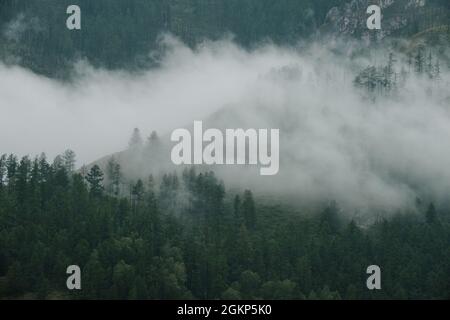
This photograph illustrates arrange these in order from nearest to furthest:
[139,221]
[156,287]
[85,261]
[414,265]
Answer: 1. [156,287]
2. [85,261]
3. [414,265]
4. [139,221]

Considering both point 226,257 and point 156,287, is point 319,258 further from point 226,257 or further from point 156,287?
point 156,287

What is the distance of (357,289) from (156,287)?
46.9m

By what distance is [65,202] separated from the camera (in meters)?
195

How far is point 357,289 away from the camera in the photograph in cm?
17112

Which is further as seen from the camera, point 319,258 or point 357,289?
point 319,258

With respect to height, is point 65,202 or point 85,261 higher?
point 65,202

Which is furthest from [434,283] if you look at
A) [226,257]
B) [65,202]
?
[65,202]

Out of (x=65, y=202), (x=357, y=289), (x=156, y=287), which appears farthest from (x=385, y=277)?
(x=65, y=202)

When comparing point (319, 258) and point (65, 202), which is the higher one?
point (65, 202)

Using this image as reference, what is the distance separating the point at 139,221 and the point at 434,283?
247 ft

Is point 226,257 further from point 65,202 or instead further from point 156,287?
point 65,202
